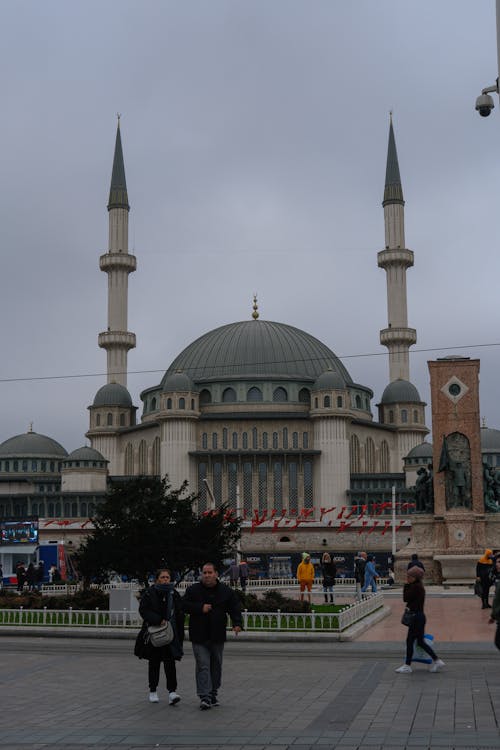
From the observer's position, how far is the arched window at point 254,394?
286ft

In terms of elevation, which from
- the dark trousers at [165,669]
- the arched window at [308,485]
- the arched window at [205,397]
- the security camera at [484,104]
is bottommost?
the dark trousers at [165,669]

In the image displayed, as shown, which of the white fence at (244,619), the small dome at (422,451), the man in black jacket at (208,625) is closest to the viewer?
the man in black jacket at (208,625)

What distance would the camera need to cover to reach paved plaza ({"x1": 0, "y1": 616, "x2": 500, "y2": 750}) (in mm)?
9344

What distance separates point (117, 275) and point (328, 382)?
22564 mm

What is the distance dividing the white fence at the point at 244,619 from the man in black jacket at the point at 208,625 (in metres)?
7.56

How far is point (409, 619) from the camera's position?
44.1 feet

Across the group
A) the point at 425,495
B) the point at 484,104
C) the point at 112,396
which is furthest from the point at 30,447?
the point at 484,104

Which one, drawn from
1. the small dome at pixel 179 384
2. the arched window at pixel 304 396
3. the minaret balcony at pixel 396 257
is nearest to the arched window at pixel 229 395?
the small dome at pixel 179 384

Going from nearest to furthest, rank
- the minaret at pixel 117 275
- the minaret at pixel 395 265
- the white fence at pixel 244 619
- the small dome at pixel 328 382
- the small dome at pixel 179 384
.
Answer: the white fence at pixel 244 619 < the small dome at pixel 328 382 < the small dome at pixel 179 384 < the minaret at pixel 395 265 < the minaret at pixel 117 275

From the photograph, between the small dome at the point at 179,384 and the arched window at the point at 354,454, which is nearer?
the small dome at the point at 179,384

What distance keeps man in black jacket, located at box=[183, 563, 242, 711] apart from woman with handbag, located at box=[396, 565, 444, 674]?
325 cm

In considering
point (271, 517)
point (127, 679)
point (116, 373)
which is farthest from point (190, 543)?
point (116, 373)

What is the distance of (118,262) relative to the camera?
88688 millimetres

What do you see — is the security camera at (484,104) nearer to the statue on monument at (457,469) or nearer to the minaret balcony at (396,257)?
the statue on monument at (457,469)
